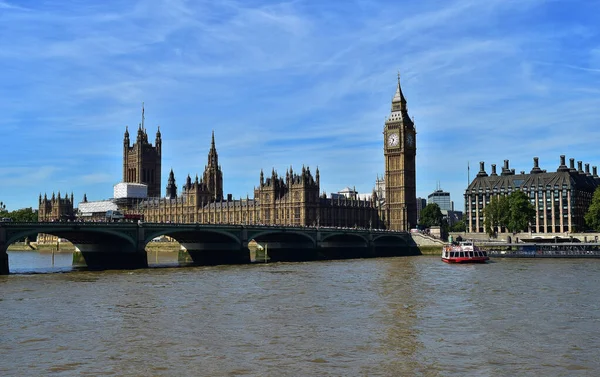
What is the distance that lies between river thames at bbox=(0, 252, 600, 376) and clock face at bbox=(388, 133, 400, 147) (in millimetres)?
97176

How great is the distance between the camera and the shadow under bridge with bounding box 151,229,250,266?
7819 centimetres

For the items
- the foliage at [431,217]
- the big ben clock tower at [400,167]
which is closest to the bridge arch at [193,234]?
the big ben clock tower at [400,167]

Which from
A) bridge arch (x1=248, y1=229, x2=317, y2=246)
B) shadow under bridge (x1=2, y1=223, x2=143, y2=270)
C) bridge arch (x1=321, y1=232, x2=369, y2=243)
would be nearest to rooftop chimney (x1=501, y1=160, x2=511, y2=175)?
bridge arch (x1=321, y1=232, x2=369, y2=243)

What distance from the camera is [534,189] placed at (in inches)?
5231

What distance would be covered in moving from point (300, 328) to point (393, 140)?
11999cm

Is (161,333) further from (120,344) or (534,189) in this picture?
(534,189)

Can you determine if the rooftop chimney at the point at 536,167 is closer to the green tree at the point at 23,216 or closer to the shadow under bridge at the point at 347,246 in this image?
the shadow under bridge at the point at 347,246

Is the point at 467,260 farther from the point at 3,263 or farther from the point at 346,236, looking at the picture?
the point at 3,263

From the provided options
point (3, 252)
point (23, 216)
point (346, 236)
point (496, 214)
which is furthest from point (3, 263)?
point (23, 216)

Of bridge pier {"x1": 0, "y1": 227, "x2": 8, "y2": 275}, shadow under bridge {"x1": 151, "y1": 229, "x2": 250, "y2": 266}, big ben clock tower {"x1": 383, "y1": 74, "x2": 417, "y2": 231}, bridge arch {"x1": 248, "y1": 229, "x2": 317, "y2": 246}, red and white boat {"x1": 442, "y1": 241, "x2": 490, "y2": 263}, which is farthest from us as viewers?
big ben clock tower {"x1": 383, "y1": 74, "x2": 417, "y2": 231}

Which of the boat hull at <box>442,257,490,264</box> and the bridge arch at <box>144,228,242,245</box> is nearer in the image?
the bridge arch at <box>144,228,242,245</box>

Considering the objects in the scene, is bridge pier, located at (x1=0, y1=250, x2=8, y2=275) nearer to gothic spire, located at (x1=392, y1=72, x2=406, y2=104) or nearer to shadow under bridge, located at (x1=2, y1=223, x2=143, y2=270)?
shadow under bridge, located at (x1=2, y1=223, x2=143, y2=270)

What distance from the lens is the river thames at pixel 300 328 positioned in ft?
71.4

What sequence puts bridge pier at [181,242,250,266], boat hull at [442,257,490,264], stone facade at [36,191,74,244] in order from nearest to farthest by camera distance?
boat hull at [442,257,490,264], bridge pier at [181,242,250,266], stone facade at [36,191,74,244]
